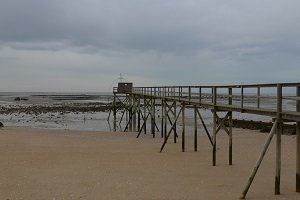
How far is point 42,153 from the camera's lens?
18953 mm

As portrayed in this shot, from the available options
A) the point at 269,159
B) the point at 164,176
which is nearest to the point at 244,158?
the point at 269,159

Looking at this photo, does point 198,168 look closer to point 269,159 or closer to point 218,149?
point 269,159

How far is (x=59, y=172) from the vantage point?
14.3m

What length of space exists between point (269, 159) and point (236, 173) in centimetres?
394

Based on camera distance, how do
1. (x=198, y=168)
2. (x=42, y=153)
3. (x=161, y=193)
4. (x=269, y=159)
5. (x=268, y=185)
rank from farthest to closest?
(x=42, y=153)
(x=269, y=159)
(x=198, y=168)
(x=268, y=185)
(x=161, y=193)

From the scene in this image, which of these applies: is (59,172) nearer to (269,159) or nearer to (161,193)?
(161,193)

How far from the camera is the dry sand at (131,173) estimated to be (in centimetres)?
1119

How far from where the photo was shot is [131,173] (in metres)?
14.0

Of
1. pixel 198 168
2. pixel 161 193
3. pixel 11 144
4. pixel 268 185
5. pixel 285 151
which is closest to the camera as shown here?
pixel 161 193

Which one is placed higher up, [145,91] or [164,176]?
[145,91]

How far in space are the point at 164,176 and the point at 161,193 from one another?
2.36 metres

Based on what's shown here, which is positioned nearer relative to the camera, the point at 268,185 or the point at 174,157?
the point at 268,185

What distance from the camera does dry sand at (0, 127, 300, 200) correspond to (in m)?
11.2

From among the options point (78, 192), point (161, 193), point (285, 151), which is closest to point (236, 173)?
point (161, 193)
